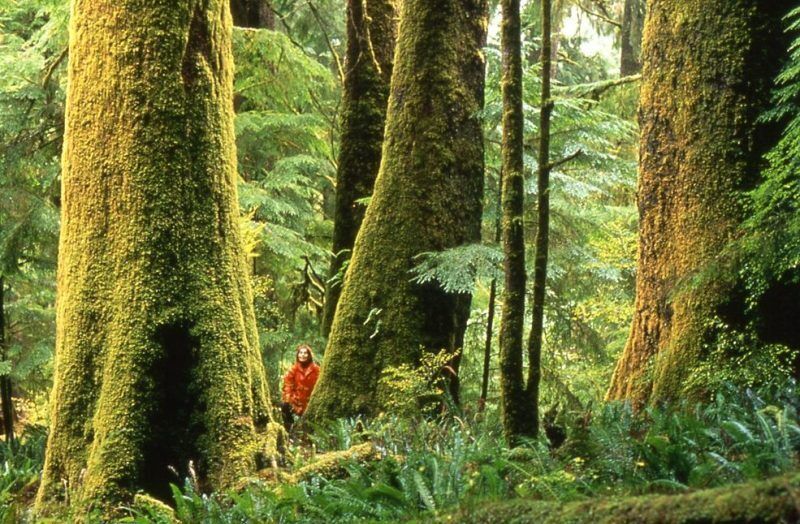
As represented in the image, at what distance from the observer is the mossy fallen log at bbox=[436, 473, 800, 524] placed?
269 centimetres

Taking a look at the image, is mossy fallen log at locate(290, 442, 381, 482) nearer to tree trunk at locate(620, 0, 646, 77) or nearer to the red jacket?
the red jacket

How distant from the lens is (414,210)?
30.0 feet

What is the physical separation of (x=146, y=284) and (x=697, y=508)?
187 inches

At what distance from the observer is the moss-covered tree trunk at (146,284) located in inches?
253

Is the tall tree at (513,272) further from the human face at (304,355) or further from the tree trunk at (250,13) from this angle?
the tree trunk at (250,13)

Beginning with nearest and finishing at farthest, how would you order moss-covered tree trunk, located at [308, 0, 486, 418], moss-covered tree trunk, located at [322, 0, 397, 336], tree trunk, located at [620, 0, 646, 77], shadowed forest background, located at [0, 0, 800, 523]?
shadowed forest background, located at [0, 0, 800, 523], moss-covered tree trunk, located at [308, 0, 486, 418], moss-covered tree trunk, located at [322, 0, 397, 336], tree trunk, located at [620, 0, 646, 77]

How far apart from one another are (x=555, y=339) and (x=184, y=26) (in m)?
5.88

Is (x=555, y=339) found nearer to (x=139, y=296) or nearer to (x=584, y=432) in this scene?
(x=584, y=432)

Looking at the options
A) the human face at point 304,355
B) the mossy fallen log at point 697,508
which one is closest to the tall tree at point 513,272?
the mossy fallen log at point 697,508

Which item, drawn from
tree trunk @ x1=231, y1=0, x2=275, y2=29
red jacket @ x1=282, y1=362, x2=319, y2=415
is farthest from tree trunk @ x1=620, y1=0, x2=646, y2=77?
red jacket @ x1=282, y1=362, x2=319, y2=415

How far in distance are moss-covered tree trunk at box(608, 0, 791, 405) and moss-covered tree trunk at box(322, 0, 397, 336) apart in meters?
4.62

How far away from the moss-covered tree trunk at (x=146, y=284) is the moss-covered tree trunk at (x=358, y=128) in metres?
4.24

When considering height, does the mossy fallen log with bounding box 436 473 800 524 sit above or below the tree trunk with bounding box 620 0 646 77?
below

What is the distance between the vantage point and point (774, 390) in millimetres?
5891
